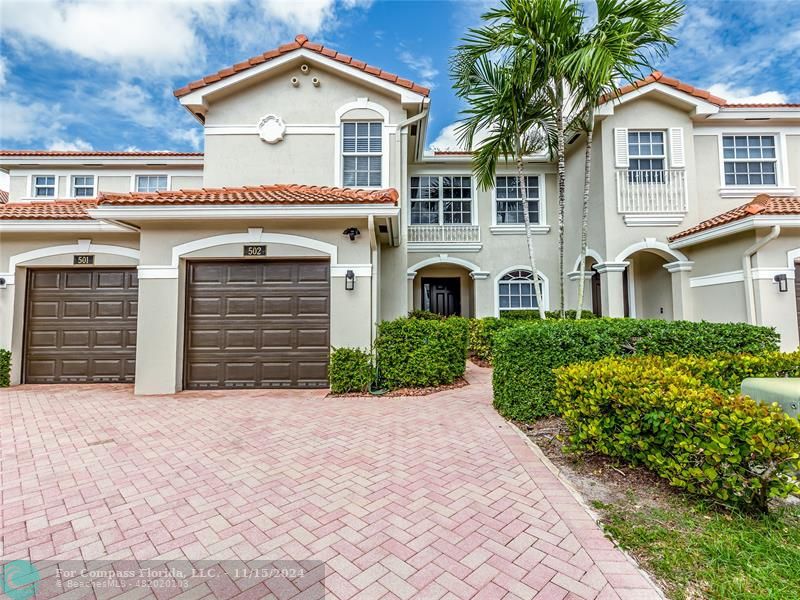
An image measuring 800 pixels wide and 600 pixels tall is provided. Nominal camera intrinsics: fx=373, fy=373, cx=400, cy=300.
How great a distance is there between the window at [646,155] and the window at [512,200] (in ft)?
10.2

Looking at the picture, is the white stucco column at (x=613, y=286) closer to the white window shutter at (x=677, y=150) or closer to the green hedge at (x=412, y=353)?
the white window shutter at (x=677, y=150)

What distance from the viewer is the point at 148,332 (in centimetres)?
745

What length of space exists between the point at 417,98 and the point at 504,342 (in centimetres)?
727

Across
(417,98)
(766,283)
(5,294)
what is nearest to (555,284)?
(766,283)

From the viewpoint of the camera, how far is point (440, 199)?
1388cm

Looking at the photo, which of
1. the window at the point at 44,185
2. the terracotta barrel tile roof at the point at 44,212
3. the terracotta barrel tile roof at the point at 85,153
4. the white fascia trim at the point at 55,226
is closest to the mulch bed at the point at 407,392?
the white fascia trim at the point at 55,226

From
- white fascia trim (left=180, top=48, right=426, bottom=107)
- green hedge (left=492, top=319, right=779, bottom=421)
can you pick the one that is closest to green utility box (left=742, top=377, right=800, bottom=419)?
green hedge (left=492, top=319, right=779, bottom=421)

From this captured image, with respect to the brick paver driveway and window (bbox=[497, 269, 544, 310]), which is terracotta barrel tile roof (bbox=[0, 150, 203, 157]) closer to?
the brick paver driveway

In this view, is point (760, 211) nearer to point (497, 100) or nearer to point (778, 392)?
point (497, 100)

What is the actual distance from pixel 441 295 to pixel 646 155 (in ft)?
27.0

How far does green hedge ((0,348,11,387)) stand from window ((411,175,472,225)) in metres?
11.5

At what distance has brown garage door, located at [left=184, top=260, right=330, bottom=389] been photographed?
25.3 ft

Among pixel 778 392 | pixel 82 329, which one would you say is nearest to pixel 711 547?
pixel 778 392

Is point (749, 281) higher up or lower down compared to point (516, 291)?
lower down
